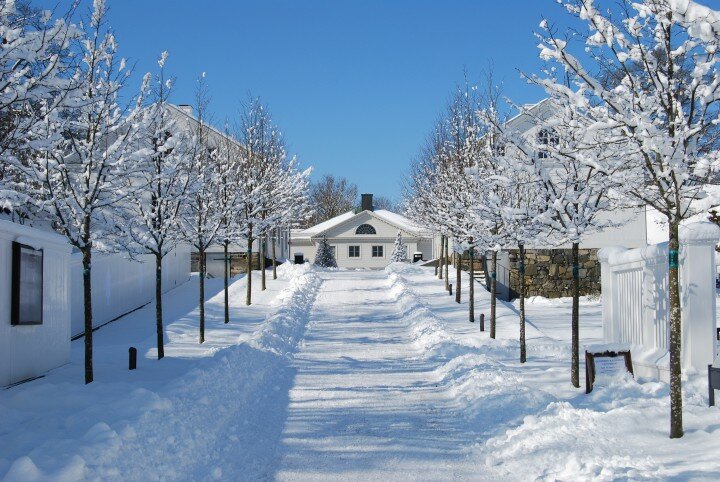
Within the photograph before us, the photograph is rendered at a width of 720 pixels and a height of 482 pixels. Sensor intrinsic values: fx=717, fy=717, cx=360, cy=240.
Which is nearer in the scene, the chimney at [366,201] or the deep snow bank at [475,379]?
the deep snow bank at [475,379]

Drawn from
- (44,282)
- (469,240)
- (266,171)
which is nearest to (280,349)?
(44,282)

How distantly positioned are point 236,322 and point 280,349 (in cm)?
585

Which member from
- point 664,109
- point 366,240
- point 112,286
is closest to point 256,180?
point 112,286

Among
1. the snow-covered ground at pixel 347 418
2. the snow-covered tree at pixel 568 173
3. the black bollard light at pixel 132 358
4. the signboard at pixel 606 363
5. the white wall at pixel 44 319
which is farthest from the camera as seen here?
the black bollard light at pixel 132 358

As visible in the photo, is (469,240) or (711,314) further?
(469,240)

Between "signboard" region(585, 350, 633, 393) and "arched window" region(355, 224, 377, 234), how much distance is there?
47.8 meters

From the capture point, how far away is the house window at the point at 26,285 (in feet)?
35.4

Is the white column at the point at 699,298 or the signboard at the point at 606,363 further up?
the white column at the point at 699,298

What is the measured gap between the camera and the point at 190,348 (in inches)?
622

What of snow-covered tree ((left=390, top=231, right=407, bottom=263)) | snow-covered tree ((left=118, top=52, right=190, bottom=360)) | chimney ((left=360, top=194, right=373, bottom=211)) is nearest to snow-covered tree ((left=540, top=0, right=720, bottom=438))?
snow-covered tree ((left=118, top=52, right=190, bottom=360))

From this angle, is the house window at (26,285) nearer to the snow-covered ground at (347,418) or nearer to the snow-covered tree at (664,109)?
the snow-covered ground at (347,418)

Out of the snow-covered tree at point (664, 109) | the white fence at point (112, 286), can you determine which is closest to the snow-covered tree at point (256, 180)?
the white fence at point (112, 286)

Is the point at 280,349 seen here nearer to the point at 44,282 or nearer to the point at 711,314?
the point at 44,282

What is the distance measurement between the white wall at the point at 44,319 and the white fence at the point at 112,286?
8.60ft
